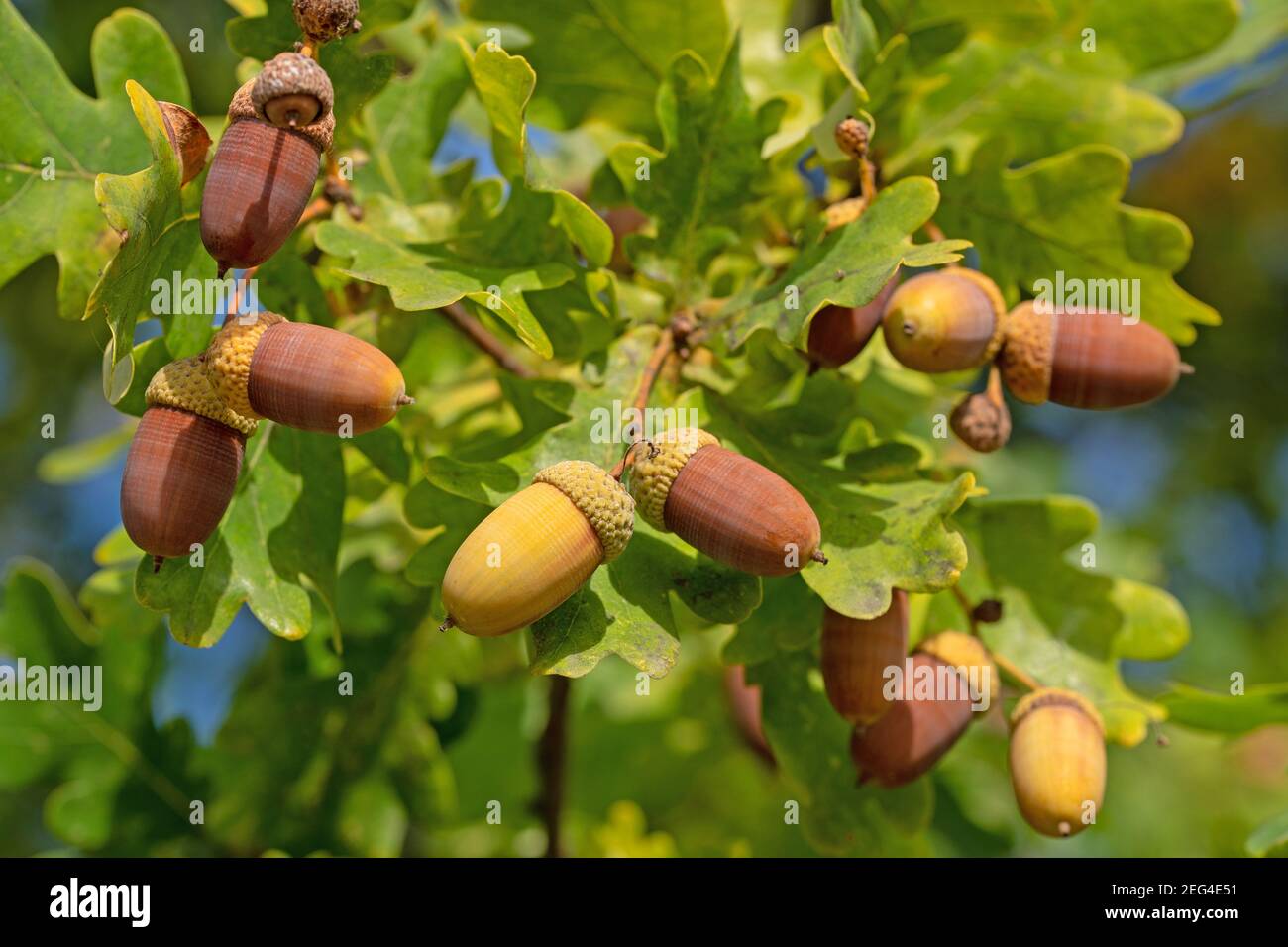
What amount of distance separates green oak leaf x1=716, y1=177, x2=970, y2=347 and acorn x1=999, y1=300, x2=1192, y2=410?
170 mm

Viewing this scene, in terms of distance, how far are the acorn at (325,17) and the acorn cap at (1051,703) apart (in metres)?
1.04

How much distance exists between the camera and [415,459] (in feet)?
5.51

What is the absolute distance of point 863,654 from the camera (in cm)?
136

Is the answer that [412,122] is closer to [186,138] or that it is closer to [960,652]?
[186,138]

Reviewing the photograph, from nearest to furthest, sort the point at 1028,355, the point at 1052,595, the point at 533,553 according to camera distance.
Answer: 1. the point at 533,553
2. the point at 1028,355
3. the point at 1052,595

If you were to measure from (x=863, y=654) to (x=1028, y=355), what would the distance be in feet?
1.27

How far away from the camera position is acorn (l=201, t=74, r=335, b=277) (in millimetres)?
1141

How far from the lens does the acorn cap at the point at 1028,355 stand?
1.42 m

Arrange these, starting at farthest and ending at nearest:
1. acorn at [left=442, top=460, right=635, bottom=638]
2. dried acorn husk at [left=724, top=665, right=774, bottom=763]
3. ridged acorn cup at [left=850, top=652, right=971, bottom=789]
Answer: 1. dried acorn husk at [left=724, top=665, right=774, bottom=763]
2. ridged acorn cup at [left=850, top=652, right=971, bottom=789]
3. acorn at [left=442, top=460, right=635, bottom=638]

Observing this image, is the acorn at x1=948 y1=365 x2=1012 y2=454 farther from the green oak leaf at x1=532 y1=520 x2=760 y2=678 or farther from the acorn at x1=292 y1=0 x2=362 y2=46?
the acorn at x1=292 y1=0 x2=362 y2=46

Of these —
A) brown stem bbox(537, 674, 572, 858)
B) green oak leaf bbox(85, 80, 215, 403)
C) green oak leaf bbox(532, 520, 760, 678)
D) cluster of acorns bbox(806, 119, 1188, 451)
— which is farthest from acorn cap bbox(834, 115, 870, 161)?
brown stem bbox(537, 674, 572, 858)

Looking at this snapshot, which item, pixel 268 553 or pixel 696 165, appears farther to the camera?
pixel 696 165

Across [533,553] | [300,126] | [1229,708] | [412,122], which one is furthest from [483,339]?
[1229,708]
